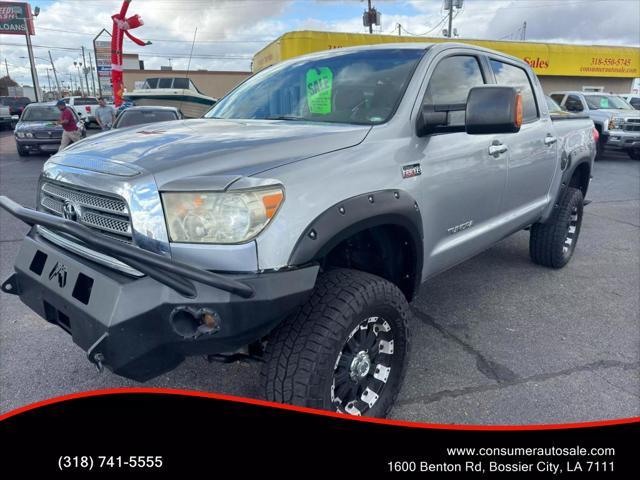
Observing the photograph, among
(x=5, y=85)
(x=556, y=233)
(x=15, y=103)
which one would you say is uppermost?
(x=5, y=85)

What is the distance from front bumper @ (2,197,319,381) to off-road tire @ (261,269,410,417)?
0.18 m

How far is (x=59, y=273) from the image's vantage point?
80.7 inches

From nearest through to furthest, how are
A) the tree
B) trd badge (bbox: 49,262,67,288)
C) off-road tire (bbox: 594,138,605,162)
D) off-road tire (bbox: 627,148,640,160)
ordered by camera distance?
trd badge (bbox: 49,262,67,288)
off-road tire (bbox: 594,138,605,162)
off-road tire (bbox: 627,148,640,160)
the tree

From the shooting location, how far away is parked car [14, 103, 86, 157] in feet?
46.0

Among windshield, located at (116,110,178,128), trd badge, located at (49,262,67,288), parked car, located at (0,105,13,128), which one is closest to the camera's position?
trd badge, located at (49,262,67,288)

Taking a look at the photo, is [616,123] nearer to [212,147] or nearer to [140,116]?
[140,116]

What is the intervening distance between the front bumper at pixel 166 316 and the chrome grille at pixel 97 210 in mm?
181

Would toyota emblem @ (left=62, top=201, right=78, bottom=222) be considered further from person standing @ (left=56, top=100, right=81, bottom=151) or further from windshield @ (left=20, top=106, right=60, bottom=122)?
windshield @ (left=20, top=106, right=60, bottom=122)

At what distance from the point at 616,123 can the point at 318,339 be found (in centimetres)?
1468

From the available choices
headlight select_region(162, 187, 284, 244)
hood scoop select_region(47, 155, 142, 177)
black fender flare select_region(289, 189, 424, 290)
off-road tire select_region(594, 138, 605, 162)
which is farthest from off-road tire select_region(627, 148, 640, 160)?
hood scoop select_region(47, 155, 142, 177)

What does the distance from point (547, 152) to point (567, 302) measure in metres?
1.24

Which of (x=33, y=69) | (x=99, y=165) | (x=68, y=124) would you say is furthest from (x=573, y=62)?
(x=33, y=69)

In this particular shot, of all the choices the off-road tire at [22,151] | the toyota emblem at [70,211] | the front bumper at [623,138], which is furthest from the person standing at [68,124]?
the front bumper at [623,138]

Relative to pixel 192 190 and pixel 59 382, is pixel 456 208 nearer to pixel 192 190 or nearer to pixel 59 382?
pixel 192 190
